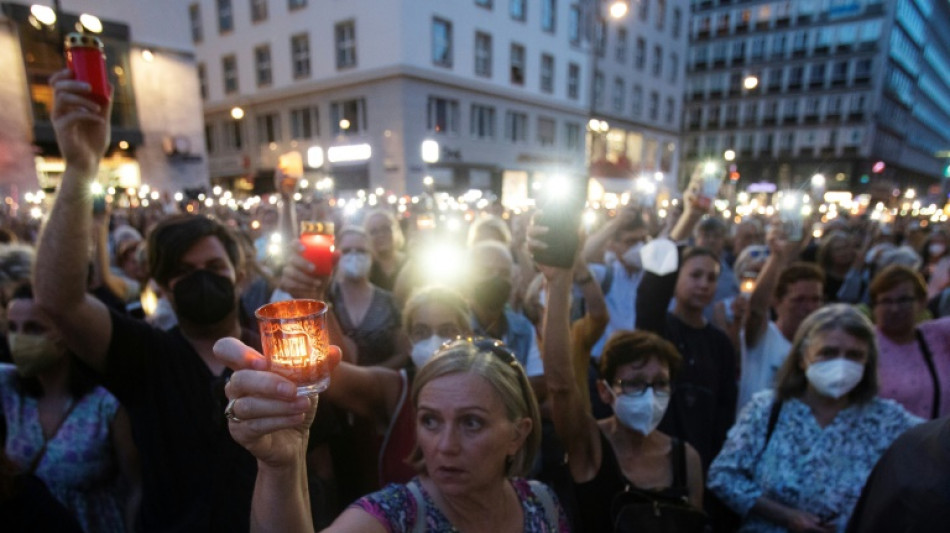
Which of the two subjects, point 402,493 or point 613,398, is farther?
point 613,398

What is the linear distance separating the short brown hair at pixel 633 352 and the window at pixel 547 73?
27.4m

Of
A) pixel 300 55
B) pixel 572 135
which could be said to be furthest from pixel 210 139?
pixel 572 135

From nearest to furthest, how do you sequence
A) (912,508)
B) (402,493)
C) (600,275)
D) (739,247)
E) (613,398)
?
(912,508) < (402,493) < (613,398) < (600,275) < (739,247)

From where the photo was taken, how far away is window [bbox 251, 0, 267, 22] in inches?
1022

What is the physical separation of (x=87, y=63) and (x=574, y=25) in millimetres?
30911

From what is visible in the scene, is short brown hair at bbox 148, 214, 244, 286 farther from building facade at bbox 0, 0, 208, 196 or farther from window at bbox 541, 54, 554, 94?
window at bbox 541, 54, 554, 94

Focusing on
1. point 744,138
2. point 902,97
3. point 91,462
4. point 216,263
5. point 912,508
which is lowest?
point 91,462

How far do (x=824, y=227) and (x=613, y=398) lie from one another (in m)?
9.25

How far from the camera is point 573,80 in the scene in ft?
97.3

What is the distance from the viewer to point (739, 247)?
7020 mm

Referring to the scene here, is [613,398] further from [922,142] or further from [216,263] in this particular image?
[922,142]

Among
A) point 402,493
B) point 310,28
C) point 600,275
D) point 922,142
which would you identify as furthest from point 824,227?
point 922,142

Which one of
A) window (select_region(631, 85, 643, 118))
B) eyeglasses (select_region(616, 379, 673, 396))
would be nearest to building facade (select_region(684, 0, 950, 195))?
window (select_region(631, 85, 643, 118))

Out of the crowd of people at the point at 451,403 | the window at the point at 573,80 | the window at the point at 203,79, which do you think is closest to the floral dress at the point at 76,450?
the crowd of people at the point at 451,403
